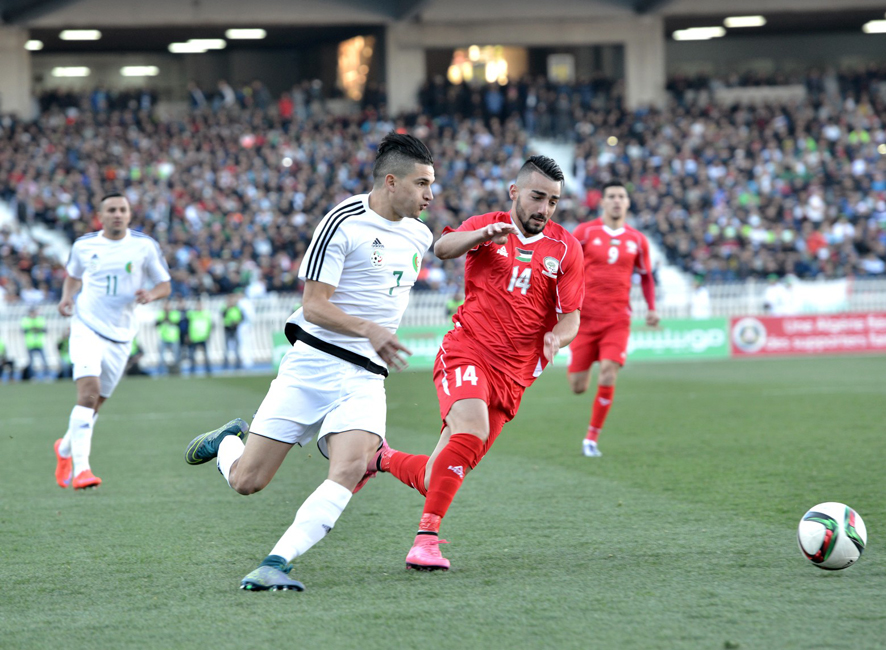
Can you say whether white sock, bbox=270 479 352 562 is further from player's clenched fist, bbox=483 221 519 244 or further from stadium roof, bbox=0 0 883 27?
stadium roof, bbox=0 0 883 27

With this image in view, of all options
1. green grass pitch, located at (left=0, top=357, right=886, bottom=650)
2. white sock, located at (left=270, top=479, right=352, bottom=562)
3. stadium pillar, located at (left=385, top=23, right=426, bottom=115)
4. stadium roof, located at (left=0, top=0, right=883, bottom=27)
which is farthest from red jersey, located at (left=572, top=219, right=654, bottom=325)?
stadium pillar, located at (left=385, top=23, right=426, bottom=115)

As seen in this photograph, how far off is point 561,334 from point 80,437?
4.29 metres

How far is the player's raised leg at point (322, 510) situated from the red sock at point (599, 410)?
Answer: 5159mm

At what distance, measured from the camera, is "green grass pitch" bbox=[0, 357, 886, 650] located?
427cm

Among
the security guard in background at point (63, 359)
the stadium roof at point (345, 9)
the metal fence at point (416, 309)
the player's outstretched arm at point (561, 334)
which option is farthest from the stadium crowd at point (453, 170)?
the player's outstretched arm at point (561, 334)

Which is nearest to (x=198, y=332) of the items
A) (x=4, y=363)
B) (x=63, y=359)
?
(x=63, y=359)

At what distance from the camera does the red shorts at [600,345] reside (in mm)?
10266

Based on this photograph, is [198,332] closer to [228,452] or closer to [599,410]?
Answer: [599,410]

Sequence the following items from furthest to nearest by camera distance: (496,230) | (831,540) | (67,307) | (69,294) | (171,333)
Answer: (171,333) < (69,294) < (67,307) < (496,230) < (831,540)

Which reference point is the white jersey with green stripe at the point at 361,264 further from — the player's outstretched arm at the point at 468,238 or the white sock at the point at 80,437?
the white sock at the point at 80,437

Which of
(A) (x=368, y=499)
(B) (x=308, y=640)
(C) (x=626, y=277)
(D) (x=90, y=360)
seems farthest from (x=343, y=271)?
(C) (x=626, y=277)

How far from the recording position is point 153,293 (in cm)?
872

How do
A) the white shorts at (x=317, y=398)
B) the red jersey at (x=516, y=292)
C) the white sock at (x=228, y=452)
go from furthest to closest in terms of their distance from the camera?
the red jersey at (x=516, y=292) < the white sock at (x=228, y=452) < the white shorts at (x=317, y=398)

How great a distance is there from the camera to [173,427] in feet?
43.8
